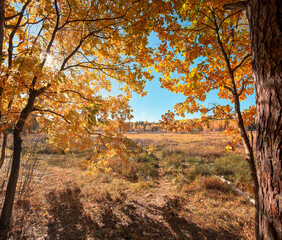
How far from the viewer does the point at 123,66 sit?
3.51 m

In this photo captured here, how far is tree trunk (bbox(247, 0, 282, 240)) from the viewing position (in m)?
0.95

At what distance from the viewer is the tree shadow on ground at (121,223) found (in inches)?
155

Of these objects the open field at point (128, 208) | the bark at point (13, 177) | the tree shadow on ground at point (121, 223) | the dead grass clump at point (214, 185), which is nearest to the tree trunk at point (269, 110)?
the open field at point (128, 208)

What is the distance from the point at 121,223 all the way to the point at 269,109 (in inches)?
207

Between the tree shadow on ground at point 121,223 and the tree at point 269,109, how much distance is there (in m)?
3.98

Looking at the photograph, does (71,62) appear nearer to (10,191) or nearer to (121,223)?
(10,191)

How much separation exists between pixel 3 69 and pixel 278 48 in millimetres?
3335

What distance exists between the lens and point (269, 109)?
1.01 m

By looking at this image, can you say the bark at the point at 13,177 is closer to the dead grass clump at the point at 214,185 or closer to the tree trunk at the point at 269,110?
the tree trunk at the point at 269,110

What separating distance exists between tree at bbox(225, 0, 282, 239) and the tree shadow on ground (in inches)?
157

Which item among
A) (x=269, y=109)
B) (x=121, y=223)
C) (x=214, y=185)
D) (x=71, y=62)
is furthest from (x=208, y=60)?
(x=214, y=185)

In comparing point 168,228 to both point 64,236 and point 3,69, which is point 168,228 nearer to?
point 64,236

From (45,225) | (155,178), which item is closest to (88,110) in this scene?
(45,225)

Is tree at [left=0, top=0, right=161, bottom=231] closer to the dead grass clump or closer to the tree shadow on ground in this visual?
the tree shadow on ground
